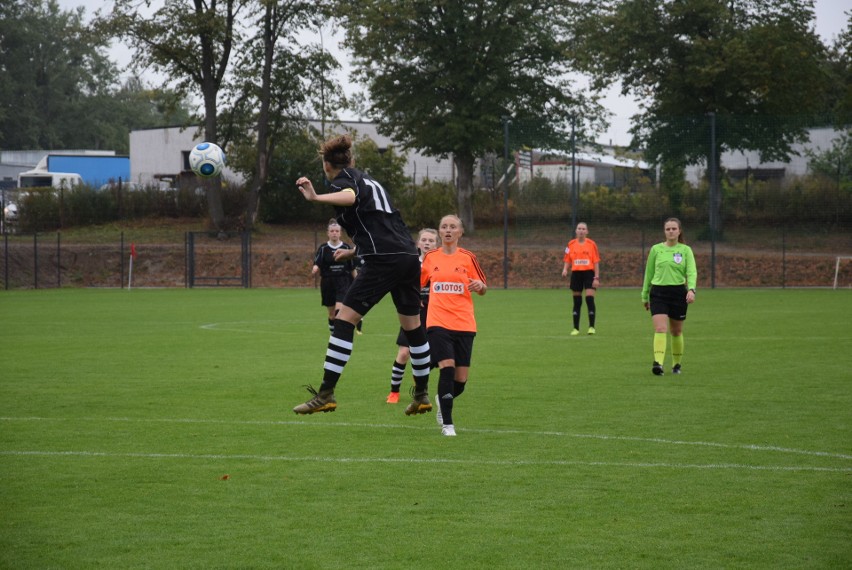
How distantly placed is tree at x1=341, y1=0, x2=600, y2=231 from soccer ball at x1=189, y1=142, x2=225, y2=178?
32216mm

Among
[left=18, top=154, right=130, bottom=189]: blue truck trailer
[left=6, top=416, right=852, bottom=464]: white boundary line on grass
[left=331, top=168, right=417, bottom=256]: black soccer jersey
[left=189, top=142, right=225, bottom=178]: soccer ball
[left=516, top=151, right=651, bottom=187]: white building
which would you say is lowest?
[left=6, top=416, right=852, bottom=464]: white boundary line on grass

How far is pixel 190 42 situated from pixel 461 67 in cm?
1239

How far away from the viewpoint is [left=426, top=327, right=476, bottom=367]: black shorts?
9.18 meters

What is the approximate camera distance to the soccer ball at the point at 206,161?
44.2ft

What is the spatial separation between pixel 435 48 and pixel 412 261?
40.2 meters

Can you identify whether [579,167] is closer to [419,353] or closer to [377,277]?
[419,353]

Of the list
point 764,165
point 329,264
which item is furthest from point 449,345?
point 764,165

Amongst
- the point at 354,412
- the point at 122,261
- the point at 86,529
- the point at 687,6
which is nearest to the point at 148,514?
the point at 86,529

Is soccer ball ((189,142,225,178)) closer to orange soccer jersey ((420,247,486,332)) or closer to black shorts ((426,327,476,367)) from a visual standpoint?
orange soccer jersey ((420,247,486,332))

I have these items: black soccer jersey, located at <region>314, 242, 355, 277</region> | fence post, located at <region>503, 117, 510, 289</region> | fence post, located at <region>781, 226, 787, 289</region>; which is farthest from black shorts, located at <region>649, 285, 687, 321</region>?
fence post, located at <region>781, 226, 787, 289</region>

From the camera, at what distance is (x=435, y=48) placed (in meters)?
47.6

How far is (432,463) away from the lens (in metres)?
7.96

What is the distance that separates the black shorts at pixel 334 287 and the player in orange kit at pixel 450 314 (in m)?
8.06

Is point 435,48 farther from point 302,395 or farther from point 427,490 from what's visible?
point 427,490
